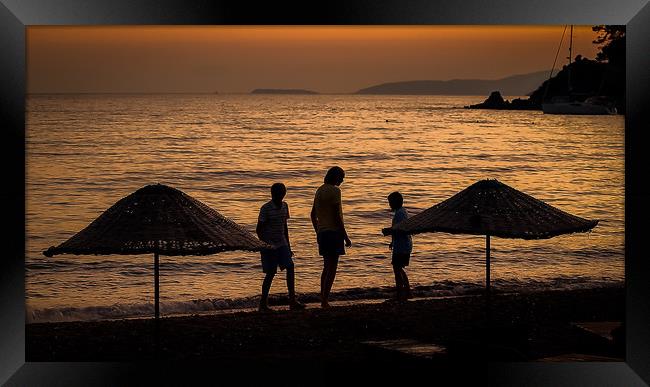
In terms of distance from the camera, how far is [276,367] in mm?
7684

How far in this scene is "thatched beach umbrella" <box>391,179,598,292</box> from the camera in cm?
841

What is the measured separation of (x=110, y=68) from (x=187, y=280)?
2968 cm

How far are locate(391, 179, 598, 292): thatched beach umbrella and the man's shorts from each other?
89 centimetres

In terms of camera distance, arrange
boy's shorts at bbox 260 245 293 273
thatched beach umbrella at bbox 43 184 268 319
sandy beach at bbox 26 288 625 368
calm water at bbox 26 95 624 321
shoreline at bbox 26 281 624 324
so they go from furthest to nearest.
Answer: calm water at bbox 26 95 624 321
shoreline at bbox 26 281 624 324
boy's shorts at bbox 260 245 293 273
sandy beach at bbox 26 288 625 368
thatched beach umbrella at bbox 43 184 268 319

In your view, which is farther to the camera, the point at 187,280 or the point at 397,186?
the point at 397,186

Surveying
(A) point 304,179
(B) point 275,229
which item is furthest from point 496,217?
(A) point 304,179

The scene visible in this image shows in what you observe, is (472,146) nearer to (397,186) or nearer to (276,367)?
(397,186)

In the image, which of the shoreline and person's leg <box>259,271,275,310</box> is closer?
person's leg <box>259,271,275,310</box>

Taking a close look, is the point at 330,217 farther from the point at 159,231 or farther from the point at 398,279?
the point at 159,231

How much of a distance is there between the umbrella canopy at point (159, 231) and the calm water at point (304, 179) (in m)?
5.10

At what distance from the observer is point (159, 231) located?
25.3 feet

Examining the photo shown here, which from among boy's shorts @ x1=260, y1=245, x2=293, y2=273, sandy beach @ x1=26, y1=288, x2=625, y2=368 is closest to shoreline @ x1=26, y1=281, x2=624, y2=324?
sandy beach @ x1=26, y1=288, x2=625, y2=368

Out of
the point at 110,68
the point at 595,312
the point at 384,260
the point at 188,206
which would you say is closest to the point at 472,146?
the point at 110,68

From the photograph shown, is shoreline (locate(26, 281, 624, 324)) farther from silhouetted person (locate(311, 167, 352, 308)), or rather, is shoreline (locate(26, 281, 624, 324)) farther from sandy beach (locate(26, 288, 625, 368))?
silhouetted person (locate(311, 167, 352, 308))
